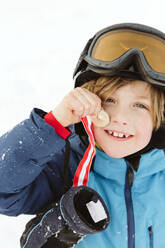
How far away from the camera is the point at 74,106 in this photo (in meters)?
1.62

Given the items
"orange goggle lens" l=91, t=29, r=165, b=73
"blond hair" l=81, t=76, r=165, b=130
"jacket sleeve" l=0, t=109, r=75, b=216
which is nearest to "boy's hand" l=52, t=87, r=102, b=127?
"jacket sleeve" l=0, t=109, r=75, b=216

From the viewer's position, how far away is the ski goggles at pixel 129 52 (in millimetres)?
1872

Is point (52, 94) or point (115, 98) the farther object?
point (52, 94)

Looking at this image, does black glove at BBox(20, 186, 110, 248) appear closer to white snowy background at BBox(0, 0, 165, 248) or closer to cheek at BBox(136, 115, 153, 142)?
cheek at BBox(136, 115, 153, 142)

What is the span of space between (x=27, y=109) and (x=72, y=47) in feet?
5.14

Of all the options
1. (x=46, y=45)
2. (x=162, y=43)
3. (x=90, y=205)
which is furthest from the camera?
(x=46, y=45)

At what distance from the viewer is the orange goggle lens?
75.7 inches

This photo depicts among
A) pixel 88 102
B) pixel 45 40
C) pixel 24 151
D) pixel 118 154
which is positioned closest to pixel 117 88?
pixel 88 102

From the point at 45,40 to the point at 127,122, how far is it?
3.69 m

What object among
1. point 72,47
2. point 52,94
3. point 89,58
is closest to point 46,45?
point 72,47

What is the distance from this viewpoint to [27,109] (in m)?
4.13

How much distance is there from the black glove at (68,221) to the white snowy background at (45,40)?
220cm

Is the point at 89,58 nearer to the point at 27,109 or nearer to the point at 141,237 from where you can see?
the point at 141,237

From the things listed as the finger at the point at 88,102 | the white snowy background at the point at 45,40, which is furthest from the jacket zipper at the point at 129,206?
the white snowy background at the point at 45,40
